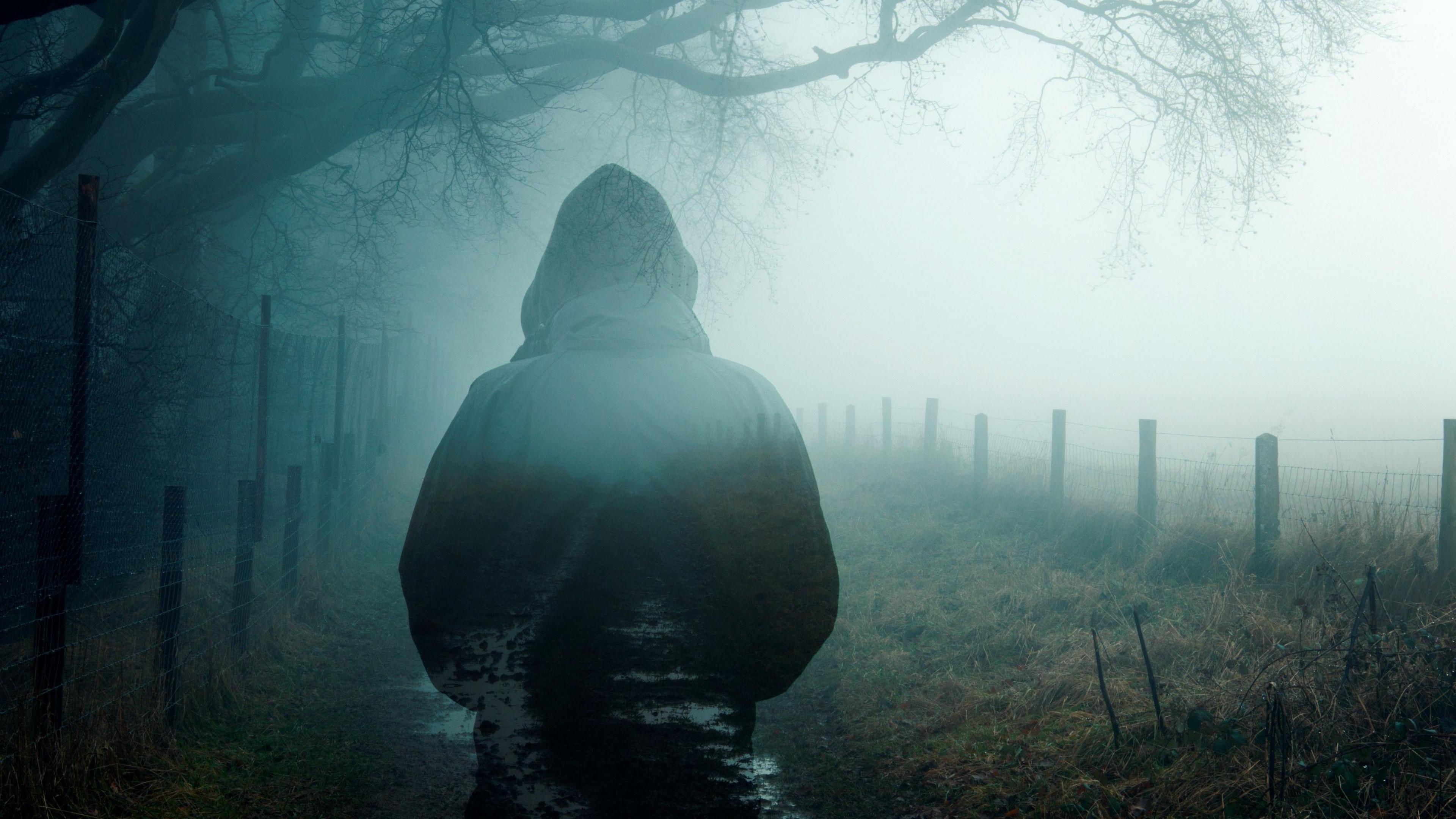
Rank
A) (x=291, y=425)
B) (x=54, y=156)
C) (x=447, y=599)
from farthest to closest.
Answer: (x=291, y=425)
(x=54, y=156)
(x=447, y=599)

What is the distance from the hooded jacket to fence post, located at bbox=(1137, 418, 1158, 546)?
686 cm

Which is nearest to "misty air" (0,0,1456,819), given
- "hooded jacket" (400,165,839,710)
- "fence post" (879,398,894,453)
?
"hooded jacket" (400,165,839,710)

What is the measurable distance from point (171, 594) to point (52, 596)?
1079 mm

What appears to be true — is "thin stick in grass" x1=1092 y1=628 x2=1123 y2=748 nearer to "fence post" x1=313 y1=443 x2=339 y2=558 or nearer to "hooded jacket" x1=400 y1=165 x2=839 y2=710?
"hooded jacket" x1=400 y1=165 x2=839 y2=710

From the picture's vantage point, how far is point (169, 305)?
18.5 ft

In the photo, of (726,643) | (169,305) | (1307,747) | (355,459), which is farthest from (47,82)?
(1307,747)

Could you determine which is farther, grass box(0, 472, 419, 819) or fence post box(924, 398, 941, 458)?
fence post box(924, 398, 941, 458)

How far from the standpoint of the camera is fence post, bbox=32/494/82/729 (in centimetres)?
339

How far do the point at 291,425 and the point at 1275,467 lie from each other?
1040 cm

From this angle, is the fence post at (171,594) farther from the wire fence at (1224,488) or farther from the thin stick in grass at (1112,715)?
the wire fence at (1224,488)

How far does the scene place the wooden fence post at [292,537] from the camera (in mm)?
6891

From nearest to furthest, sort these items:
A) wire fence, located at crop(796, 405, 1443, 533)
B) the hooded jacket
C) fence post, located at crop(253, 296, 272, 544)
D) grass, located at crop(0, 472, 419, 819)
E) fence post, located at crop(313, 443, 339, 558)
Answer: the hooded jacket
grass, located at crop(0, 472, 419, 819)
wire fence, located at crop(796, 405, 1443, 533)
fence post, located at crop(253, 296, 272, 544)
fence post, located at crop(313, 443, 339, 558)

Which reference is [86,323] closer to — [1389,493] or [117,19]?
[117,19]

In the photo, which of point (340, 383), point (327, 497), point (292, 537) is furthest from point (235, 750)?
point (340, 383)
